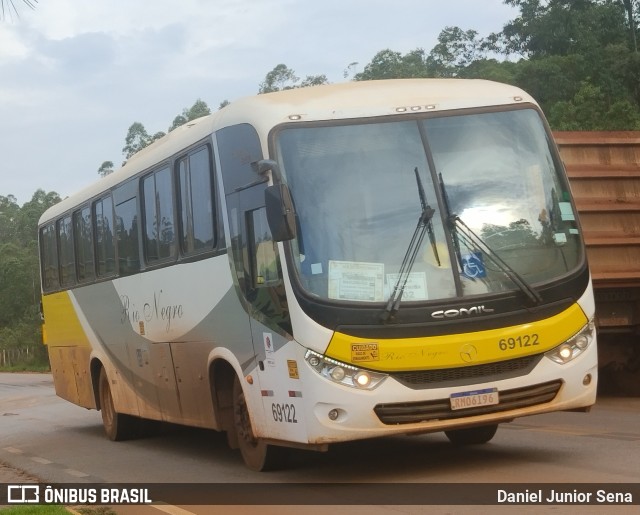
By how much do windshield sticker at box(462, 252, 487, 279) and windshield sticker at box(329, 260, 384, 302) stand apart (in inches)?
25.4

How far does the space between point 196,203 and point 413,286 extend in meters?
3.38

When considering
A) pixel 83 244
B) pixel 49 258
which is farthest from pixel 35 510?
pixel 49 258

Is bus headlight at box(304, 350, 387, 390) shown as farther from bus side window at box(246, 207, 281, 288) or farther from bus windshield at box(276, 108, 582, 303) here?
bus side window at box(246, 207, 281, 288)

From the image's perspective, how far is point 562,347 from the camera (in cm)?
981

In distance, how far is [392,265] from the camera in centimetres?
961

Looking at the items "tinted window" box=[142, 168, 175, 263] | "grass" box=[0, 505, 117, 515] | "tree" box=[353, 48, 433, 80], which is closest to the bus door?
"grass" box=[0, 505, 117, 515]

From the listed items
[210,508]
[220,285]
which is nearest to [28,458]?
[220,285]

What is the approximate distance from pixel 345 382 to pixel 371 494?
2.75 ft

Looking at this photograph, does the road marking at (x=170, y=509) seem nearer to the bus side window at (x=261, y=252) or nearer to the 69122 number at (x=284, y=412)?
the 69122 number at (x=284, y=412)

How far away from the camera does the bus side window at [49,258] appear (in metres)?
19.6

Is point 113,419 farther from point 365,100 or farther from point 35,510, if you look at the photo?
point 365,100

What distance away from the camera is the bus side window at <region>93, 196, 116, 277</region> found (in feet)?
52.5

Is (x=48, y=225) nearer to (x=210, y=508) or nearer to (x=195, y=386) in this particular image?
(x=195, y=386)

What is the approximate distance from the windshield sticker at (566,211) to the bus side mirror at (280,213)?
2.19 meters
